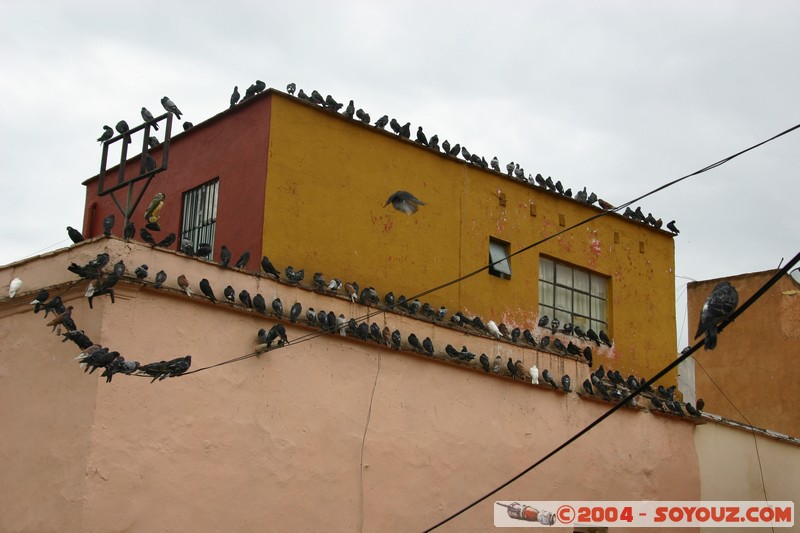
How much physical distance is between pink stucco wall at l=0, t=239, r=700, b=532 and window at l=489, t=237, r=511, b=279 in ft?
6.58

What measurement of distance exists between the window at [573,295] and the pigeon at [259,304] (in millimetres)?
6328

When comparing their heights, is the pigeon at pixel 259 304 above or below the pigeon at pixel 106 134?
below

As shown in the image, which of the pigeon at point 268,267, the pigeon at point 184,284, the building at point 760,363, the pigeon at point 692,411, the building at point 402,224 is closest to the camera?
the pigeon at point 184,284

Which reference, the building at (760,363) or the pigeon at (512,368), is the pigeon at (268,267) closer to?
the pigeon at (512,368)

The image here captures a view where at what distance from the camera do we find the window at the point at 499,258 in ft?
56.7

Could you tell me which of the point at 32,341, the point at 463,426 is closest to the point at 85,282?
the point at 32,341

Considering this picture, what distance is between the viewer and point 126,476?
11.3 m

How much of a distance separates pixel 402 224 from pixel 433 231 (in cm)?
63

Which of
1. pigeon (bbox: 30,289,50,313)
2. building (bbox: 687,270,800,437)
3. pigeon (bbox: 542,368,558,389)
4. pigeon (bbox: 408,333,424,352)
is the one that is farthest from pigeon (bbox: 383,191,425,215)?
building (bbox: 687,270,800,437)

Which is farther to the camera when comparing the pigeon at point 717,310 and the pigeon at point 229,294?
the pigeon at point 229,294

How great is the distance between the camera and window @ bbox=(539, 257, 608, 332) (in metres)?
18.2

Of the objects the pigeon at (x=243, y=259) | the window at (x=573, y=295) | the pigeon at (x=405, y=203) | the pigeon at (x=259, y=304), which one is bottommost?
the pigeon at (x=259, y=304)

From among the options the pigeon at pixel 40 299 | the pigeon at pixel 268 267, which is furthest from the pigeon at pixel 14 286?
the pigeon at pixel 268 267

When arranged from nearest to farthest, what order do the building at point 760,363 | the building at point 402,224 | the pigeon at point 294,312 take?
the pigeon at point 294,312 < the building at point 402,224 < the building at point 760,363
